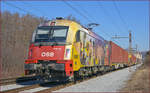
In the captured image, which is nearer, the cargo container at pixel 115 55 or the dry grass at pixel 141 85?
the dry grass at pixel 141 85

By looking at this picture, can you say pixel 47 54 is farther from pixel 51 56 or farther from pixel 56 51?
pixel 56 51

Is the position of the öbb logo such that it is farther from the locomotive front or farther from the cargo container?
the cargo container

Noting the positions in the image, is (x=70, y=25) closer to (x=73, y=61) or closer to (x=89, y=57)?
(x=73, y=61)

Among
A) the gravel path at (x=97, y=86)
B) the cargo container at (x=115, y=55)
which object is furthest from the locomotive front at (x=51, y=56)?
the cargo container at (x=115, y=55)

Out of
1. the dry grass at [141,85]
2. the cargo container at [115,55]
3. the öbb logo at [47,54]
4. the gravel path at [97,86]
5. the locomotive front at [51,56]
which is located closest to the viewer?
the dry grass at [141,85]

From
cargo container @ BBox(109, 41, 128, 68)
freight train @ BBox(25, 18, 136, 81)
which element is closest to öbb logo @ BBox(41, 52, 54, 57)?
freight train @ BBox(25, 18, 136, 81)

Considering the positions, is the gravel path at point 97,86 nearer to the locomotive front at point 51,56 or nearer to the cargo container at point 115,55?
the locomotive front at point 51,56

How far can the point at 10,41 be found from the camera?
33.3 m

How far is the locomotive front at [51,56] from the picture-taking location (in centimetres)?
1122

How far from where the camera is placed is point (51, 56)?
1155cm

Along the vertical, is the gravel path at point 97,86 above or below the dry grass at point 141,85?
below

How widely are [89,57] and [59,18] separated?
11.5 feet

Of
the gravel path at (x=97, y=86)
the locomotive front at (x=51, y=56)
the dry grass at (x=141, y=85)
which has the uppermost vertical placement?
the locomotive front at (x=51, y=56)

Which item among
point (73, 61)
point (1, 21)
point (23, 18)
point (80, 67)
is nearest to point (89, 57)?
point (80, 67)
